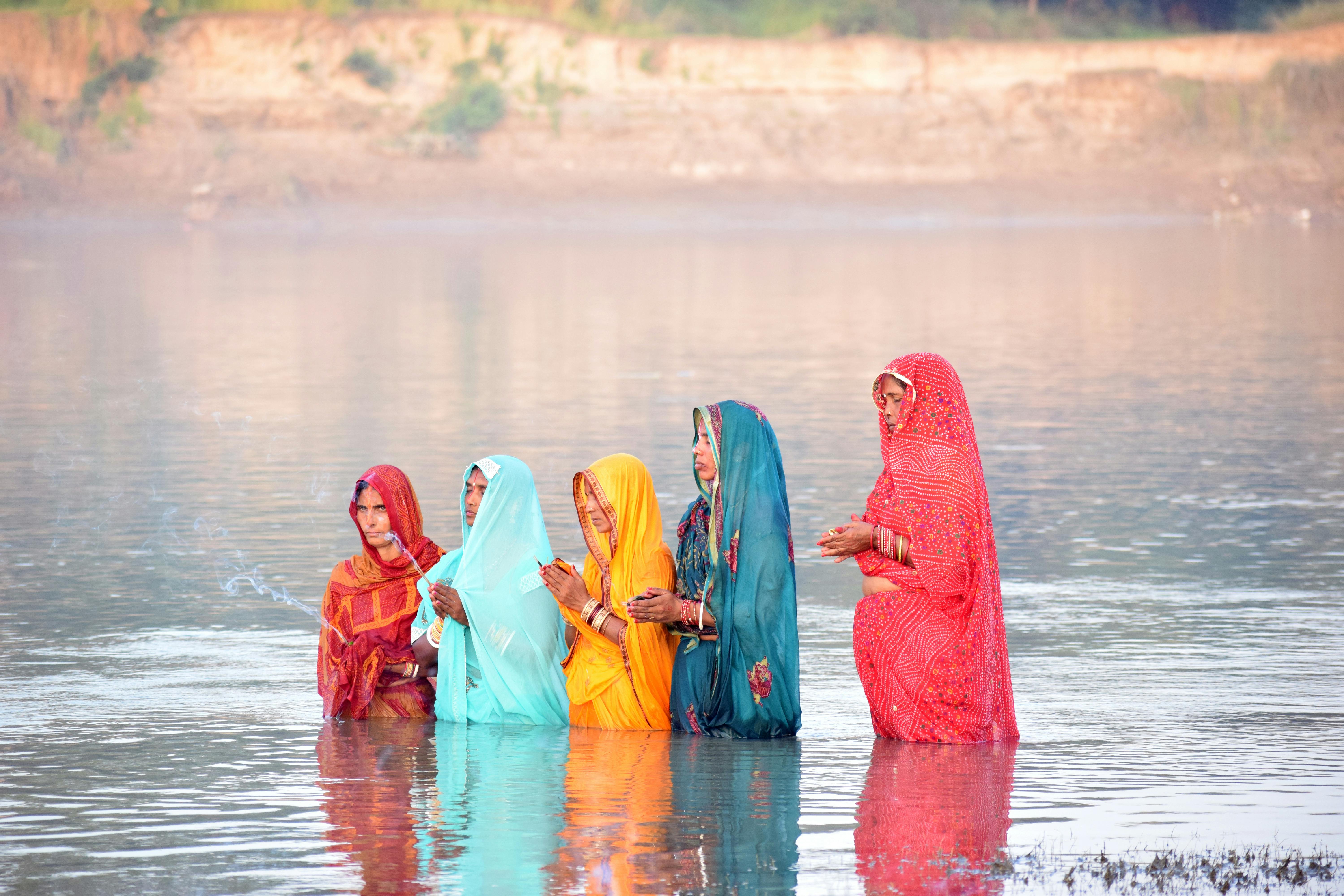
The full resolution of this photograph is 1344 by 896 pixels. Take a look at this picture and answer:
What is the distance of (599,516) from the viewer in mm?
5215

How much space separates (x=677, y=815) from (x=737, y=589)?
74cm

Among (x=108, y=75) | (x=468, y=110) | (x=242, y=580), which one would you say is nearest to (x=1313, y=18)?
(x=468, y=110)

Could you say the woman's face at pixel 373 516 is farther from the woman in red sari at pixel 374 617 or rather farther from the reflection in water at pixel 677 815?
the reflection in water at pixel 677 815

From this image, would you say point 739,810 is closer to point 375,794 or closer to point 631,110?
point 375,794

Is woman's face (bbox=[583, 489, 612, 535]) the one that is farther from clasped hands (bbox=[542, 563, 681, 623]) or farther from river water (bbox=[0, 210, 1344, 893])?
river water (bbox=[0, 210, 1344, 893])

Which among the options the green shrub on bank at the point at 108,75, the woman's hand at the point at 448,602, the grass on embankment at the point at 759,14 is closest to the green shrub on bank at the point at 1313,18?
the grass on embankment at the point at 759,14

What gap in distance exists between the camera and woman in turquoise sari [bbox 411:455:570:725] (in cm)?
545

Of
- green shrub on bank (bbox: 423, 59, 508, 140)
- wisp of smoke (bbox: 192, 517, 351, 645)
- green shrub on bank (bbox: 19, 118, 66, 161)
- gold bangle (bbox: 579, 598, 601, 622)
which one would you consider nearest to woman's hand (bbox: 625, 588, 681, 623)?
gold bangle (bbox: 579, 598, 601, 622)

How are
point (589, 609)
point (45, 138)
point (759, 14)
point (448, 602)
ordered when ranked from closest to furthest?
point (589, 609)
point (448, 602)
point (45, 138)
point (759, 14)

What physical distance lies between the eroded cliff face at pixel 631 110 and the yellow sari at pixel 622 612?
132 ft

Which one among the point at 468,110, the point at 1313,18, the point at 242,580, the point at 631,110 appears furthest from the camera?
the point at 1313,18

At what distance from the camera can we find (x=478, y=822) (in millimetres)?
4551

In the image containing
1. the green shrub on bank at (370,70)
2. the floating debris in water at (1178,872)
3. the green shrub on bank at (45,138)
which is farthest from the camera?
the green shrub on bank at (370,70)

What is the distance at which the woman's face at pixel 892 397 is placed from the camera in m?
5.08
